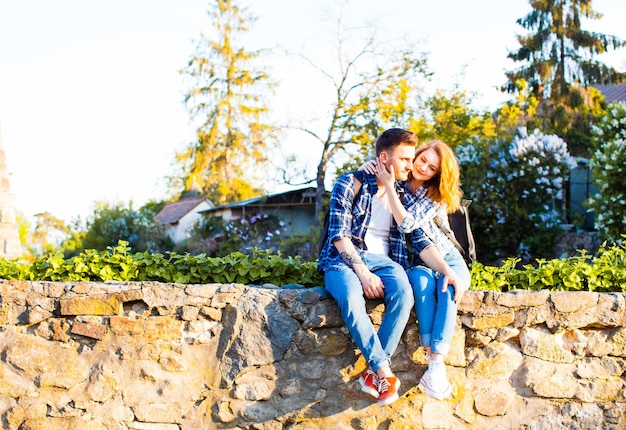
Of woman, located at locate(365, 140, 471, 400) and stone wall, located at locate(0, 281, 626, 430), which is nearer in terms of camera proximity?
woman, located at locate(365, 140, 471, 400)

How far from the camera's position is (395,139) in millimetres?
3893

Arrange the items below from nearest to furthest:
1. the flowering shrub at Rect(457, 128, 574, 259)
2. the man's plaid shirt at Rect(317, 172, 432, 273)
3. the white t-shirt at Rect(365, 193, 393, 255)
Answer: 1. the man's plaid shirt at Rect(317, 172, 432, 273)
2. the white t-shirt at Rect(365, 193, 393, 255)
3. the flowering shrub at Rect(457, 128, 574, 259)

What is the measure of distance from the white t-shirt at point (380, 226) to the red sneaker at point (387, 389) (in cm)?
78

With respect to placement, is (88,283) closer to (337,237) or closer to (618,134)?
(337,237)

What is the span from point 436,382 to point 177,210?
2549 cm

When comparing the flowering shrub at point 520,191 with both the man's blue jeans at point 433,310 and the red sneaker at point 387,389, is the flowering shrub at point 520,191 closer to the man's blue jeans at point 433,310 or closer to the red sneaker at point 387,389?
the man's blue jeans at point 433,310

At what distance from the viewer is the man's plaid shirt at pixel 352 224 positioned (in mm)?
3797

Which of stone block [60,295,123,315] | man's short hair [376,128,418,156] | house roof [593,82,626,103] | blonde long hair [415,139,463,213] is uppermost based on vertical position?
house roof [593,82,626,103]

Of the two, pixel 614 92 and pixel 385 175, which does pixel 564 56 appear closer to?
pixel 614 92

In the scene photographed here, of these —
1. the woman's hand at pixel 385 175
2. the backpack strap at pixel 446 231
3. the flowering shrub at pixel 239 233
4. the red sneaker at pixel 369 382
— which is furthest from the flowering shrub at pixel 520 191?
the red sneaker at pixel 369 382

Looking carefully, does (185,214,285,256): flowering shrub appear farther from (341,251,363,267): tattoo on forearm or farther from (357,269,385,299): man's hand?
(357,269,385,299): man's hand

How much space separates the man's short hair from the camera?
12.7 ft

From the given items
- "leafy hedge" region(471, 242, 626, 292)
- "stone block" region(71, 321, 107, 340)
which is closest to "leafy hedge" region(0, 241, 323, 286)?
"stone block" region(71, 321, 107, 340)

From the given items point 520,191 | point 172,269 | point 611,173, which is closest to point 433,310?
point 172,269
